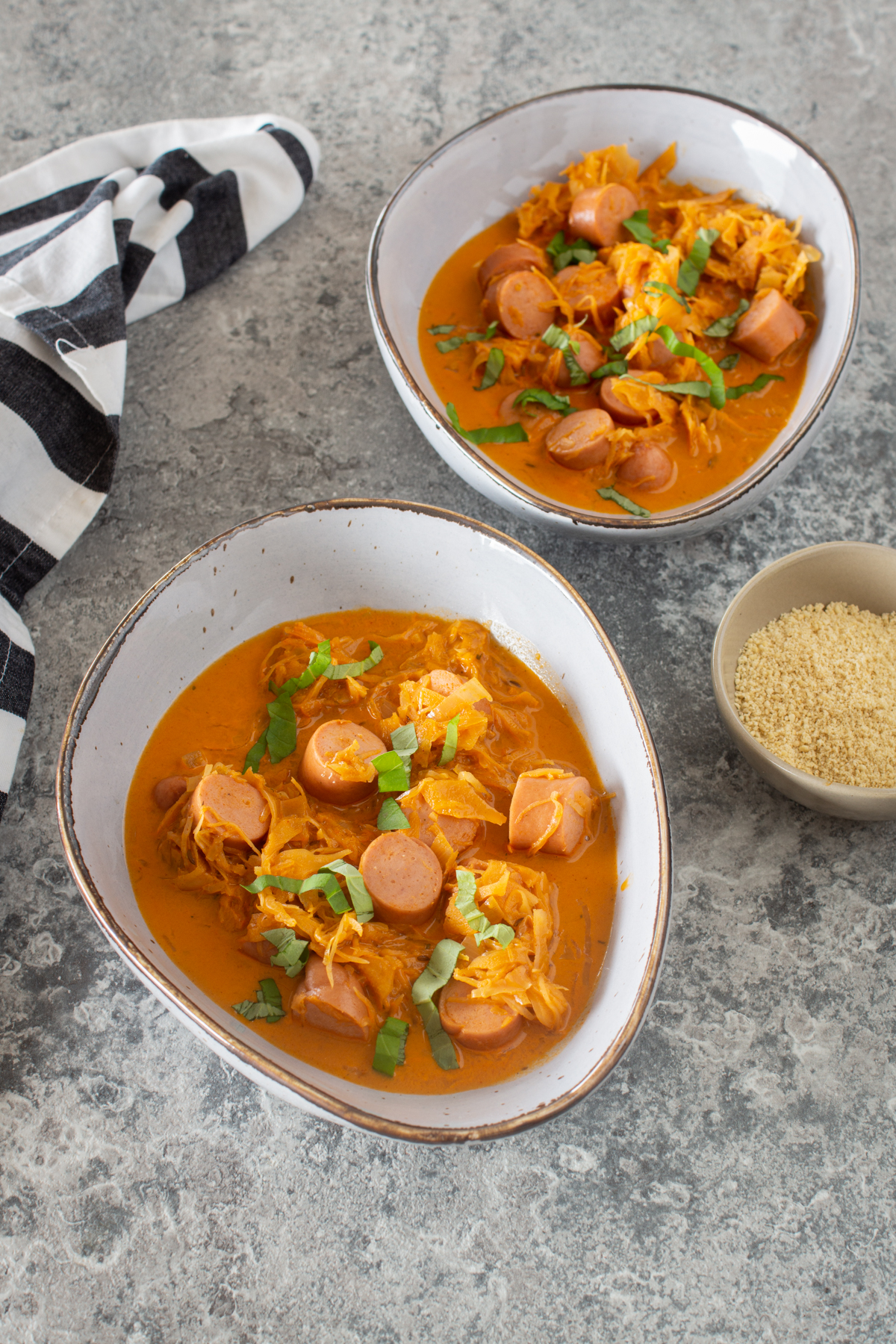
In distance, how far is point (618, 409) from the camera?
2.61 meters

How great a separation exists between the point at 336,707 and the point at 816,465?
1.51 metres

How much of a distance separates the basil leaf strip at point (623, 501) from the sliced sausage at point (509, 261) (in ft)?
2.43

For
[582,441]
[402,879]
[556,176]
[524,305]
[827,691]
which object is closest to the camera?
[402,879]

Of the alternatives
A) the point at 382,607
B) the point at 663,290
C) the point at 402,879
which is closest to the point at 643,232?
the point at 663,290

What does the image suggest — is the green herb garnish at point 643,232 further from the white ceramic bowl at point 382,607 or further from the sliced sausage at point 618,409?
the white ceramic bowl at point 382,607

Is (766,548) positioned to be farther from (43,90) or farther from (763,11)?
(43,90)

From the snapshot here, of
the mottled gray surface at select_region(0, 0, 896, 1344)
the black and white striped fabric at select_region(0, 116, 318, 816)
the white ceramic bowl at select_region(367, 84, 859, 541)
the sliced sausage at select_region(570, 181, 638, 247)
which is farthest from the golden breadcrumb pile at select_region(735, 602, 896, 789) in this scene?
the black and white striped fabric at select_region(0, 116, 318, 816)

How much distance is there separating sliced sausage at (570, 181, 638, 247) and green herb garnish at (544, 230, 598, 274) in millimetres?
30

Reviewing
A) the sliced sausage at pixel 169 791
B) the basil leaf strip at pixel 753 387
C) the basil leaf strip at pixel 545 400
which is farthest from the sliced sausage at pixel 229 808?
the basil leaf strip at pixel 753 387

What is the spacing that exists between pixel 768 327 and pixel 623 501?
26.7 inches

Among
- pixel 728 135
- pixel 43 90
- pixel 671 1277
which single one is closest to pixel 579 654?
pixel 671 1277

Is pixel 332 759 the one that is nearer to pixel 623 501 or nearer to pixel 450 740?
pixel 450 740

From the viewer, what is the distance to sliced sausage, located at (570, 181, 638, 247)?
2887 millimetres

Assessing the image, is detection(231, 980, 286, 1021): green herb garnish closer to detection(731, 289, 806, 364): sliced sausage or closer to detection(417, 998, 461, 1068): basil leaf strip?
detection(417, 998, 461, 1068): basil leaf strip
